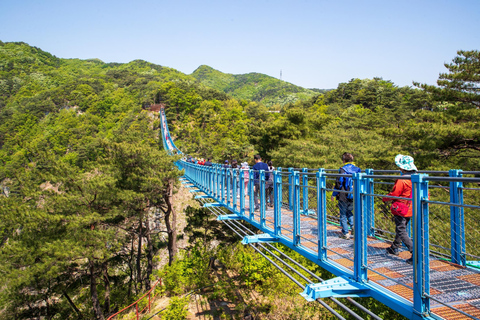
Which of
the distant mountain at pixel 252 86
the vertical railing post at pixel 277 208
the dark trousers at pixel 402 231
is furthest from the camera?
the distant mountain at pixel 252 86

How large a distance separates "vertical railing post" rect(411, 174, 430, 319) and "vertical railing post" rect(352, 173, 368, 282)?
1.76ft

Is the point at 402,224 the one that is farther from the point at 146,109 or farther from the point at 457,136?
the point at 146,109

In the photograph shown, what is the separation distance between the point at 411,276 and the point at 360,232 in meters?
0.50

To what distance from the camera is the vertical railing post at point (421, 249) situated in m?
2.02

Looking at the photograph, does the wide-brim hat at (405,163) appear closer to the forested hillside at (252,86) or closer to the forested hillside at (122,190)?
the forested hillside at (122,190)

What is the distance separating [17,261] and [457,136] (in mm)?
16899

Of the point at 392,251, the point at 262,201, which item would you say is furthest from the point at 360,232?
the point at 262,201

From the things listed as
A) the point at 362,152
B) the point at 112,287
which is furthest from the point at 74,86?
Answer: the point at 362,152

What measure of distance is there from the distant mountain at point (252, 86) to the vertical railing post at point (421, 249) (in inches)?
4270

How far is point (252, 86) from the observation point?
146500 millimetres

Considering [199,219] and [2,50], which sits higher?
[2,50]

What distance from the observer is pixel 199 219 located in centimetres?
1695

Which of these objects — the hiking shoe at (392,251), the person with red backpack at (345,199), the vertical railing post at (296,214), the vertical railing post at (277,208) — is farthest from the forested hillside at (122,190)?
the hiking shoe at (392,251)

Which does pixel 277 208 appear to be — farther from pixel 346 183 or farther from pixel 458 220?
pixel 458 220
